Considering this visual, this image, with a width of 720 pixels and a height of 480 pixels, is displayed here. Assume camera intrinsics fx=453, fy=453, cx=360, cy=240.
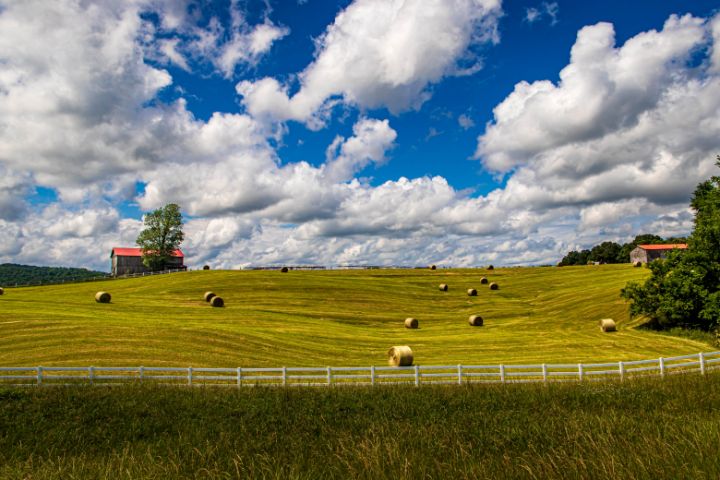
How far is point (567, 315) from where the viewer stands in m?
45.8

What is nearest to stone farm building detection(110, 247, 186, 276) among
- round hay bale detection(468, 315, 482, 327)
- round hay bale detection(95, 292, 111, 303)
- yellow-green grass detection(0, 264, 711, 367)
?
yellow-green grass detection(0, 264, 711, 367)

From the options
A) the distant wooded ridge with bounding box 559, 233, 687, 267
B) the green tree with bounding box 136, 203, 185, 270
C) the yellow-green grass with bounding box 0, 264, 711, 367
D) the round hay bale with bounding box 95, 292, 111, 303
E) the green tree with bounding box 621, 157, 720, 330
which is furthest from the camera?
the distant wooded ridge with bounding box 559, 233, 687, 267

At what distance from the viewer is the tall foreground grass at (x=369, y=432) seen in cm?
643

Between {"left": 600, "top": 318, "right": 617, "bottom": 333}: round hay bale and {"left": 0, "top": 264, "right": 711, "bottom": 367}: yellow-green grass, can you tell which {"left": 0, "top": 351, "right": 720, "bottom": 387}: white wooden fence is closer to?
{"left": 0, "top": 264, "right": 711, "bottom": 367}: yellow-green grass

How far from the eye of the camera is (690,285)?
114 feet

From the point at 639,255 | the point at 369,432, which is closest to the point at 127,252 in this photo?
the point at 369,432

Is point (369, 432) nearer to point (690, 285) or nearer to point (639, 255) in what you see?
point (690, 285)

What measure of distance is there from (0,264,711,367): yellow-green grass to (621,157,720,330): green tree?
8.25 ft

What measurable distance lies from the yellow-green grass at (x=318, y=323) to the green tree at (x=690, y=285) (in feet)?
8.25

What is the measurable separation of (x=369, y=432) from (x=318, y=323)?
96.1 feet

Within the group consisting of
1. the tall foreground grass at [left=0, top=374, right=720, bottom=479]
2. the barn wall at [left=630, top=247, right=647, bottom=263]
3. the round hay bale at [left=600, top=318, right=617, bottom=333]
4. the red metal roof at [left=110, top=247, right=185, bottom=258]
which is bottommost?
the round hay bale at [left=600, top=318, right=617, bottom=333]

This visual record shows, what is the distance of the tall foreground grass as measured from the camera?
6430 mm

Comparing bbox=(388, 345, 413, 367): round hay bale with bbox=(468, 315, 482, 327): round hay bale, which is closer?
bbox=(388, 345, 413, 367): round hay bale

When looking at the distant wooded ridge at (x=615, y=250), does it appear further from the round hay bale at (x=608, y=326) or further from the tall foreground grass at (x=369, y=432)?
the tall foreground grass at (x=369, y=432)
